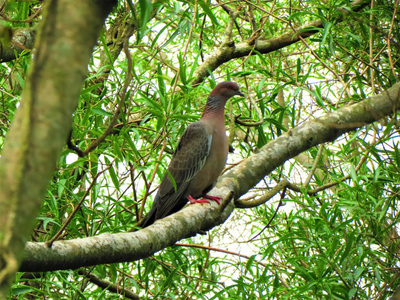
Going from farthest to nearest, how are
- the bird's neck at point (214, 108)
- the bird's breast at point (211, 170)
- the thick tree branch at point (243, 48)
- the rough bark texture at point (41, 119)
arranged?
the thick tree branch at point (243, 48) < the bird's neck at point (214, 108) < the bird's breast at point (211, 170) < the rough bark texture at point (41, 119)

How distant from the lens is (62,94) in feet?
1.57

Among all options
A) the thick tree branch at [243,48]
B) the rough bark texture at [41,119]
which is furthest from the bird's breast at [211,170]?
the rough bark texture at [41,119]

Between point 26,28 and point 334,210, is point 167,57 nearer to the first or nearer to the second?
point 26,28

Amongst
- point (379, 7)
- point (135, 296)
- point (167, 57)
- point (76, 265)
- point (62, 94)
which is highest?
point (167, 57)

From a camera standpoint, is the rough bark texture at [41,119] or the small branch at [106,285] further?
the small branch at [106,285]

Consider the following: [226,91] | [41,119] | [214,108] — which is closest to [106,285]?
[214,108]

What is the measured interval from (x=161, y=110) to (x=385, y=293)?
1605 millimetres

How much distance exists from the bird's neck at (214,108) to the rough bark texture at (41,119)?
3.28 m

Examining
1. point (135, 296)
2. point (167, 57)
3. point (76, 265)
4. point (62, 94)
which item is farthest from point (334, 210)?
point (62, 94)

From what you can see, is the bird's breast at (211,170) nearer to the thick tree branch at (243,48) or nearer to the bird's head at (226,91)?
the bird's head at (226,91)

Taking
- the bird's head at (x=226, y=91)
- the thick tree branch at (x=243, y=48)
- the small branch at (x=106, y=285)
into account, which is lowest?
the small branch at (x=106, y=285)

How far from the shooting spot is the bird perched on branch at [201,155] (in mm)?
3658

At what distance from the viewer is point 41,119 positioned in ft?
1.54

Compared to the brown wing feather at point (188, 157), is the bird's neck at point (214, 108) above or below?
above
